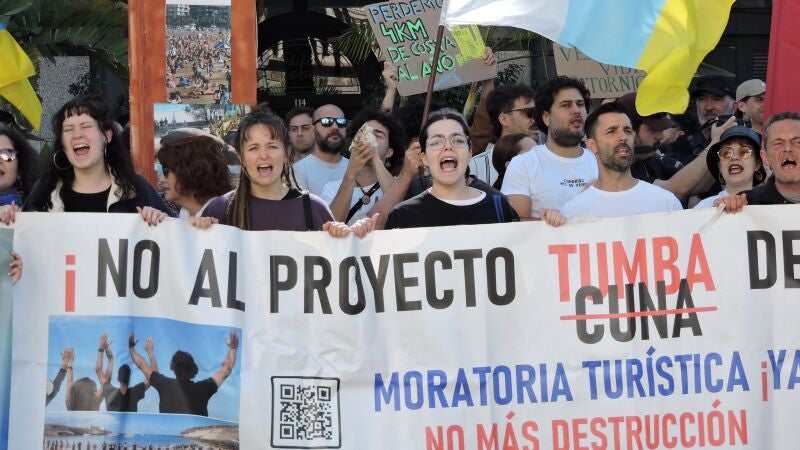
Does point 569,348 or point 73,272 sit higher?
point 73,272

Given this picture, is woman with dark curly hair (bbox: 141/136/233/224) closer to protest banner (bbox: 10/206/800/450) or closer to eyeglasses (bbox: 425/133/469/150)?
protest banner (bbox: 10/206/800/450)

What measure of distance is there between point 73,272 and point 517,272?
185cm

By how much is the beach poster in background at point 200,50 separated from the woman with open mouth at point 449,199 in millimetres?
1323

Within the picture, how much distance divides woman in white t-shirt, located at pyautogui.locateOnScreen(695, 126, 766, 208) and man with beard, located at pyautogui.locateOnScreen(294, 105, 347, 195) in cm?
225

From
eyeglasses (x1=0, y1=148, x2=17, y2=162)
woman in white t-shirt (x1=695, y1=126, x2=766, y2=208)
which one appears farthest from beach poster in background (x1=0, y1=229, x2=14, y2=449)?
woman in white t-shirt (x1=695, y1=126, x2=766, y2=208)

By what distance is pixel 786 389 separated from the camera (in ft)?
18.7

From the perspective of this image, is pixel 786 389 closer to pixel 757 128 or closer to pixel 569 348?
pixel 569 348

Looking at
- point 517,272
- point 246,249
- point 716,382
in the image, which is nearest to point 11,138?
point 246,249

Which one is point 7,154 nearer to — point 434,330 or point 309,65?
point 434,330

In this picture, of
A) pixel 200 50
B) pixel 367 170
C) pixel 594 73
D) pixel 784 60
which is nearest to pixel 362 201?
pixel 367 170

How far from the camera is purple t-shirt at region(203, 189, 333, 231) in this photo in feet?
19.6

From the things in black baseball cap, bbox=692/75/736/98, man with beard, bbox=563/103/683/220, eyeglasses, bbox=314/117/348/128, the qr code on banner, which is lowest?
the qr code on banner

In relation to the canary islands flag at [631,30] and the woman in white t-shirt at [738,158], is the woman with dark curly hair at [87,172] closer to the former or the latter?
the canary islands flag at [631,30]

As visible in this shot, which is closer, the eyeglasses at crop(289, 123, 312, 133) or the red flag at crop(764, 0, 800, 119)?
the red flag at crop(764, 0, 800, 119)
